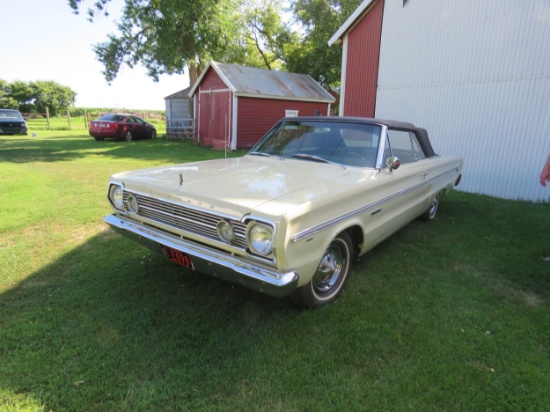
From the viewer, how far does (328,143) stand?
3918mm

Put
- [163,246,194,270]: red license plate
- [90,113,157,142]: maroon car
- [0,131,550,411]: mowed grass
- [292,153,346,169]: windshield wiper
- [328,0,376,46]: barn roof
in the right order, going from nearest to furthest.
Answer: [0,131,550,411]: mowed grass → [163,246,194,270]: red license plate → [292,153,346,169]: windshield wiper → [328,0,376,46]: barn roof → [90,113,157,142]: maroon car

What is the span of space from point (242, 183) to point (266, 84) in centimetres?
1505

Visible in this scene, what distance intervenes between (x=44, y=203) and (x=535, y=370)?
6.69 metres

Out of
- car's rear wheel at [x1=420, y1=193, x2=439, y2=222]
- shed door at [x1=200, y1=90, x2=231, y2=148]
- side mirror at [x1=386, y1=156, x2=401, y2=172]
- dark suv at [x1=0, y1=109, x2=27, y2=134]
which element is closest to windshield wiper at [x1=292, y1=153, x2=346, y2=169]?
side mirror at [x1=386, y1=156, x2=401, y2=172]

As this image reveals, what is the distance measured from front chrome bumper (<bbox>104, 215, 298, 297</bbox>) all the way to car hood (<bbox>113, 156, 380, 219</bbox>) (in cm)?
33

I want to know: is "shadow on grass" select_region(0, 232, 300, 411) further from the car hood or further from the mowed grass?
the car hood

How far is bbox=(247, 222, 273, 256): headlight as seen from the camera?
2.31m

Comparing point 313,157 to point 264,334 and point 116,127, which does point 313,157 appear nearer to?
point 264,334

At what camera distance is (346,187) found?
9.61 ft

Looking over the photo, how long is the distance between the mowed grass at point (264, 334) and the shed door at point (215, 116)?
39.8 ft

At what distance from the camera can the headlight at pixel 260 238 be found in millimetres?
2311

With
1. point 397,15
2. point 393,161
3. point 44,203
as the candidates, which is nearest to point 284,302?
point 393,161

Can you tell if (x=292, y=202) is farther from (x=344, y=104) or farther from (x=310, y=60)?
(x=310, y=60)

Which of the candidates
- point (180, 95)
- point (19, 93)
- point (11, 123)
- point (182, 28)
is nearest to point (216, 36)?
point (182, 28)
